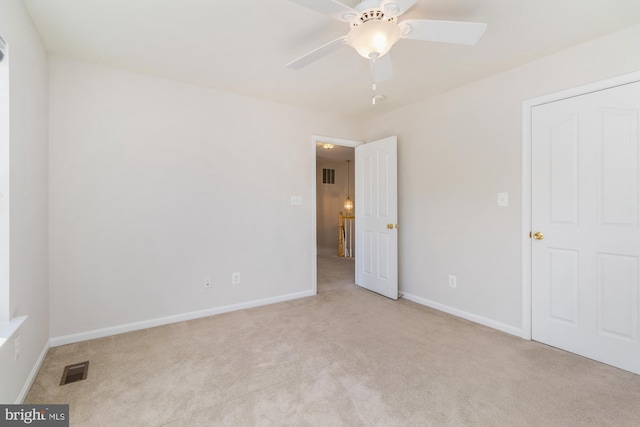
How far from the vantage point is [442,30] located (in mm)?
1558

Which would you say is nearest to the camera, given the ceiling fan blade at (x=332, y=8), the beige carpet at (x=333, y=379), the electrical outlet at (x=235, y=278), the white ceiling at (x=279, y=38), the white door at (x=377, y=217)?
the ceiling fan blade at (x=332, y=8)

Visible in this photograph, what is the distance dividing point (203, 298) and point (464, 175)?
298cm

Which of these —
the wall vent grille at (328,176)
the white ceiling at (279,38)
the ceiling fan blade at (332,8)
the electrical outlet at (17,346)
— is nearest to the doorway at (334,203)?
the wall vent grille at (328,176)

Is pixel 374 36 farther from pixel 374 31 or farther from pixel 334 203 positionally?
pixel 334 203

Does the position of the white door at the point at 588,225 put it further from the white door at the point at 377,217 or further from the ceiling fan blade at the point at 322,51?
the ceiling fan blade at the point at 322,51

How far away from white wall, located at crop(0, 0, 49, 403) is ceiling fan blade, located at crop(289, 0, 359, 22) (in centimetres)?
159

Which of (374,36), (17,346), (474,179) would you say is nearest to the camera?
(374,36)

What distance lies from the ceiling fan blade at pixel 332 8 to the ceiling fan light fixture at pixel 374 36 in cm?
8

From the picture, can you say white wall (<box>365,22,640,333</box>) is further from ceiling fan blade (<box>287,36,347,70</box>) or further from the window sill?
the window sill

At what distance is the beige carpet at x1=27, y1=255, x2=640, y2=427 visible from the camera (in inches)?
63.0

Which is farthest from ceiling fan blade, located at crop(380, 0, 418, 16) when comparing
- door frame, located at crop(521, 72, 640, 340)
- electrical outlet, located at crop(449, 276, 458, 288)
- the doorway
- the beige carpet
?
the doorway

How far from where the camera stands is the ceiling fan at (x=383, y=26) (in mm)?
1401

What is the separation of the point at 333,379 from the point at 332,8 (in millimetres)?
2146

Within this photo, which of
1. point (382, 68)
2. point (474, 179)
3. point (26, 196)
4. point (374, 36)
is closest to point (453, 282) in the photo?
point (474, 179)
